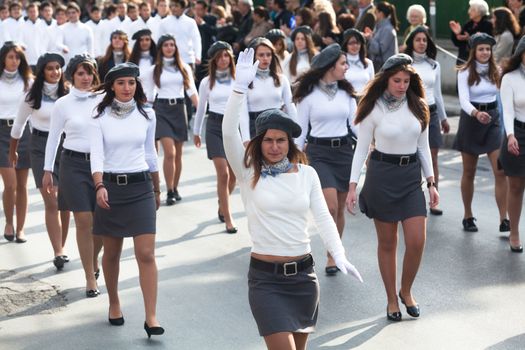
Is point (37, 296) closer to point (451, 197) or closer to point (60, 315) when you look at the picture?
point (60, 315)

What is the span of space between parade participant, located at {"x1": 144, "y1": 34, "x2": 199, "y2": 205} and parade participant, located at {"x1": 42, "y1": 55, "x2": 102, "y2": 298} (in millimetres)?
4017

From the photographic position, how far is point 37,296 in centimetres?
1015

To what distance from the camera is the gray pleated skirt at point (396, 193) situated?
9.23 m

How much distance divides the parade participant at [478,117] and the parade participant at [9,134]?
4358 millimetres

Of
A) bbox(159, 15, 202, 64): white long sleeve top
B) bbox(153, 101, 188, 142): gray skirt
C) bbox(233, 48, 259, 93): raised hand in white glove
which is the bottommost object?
bbox(159, 15, 202, 64): white long sleeve top

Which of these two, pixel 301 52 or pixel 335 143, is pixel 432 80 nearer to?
pixel 301 52

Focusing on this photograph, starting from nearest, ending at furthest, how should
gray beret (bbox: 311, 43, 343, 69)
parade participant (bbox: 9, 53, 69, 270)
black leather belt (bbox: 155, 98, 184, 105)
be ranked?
gray beret (bbox: 311, 43, 343, 69)
parade participant (bbox: 9, 53, 69, 270)
black leather belt (bbox: 155, 98, 184, 105)

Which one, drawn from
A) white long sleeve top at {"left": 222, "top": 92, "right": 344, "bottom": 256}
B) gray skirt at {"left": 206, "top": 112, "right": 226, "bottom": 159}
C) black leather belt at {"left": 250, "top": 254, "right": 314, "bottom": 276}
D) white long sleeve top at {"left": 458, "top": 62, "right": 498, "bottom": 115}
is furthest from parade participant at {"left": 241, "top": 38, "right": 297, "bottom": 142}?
black leather belt at {"left": 250, "top": 254, "right": 314, "bottom": 276}

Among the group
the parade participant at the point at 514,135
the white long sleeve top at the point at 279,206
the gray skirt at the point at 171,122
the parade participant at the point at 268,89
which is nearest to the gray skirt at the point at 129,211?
the white long sleeve top at the point at 279,206

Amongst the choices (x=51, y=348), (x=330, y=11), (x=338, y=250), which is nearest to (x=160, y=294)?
(x=51, y=348)

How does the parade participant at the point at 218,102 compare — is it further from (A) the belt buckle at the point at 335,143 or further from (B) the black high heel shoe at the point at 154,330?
(B) the black high heel shoe at the point at 154,330

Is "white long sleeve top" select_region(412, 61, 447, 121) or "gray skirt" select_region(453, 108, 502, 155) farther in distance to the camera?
"white long sleeve top" select_region(412, 61, 447, 121)

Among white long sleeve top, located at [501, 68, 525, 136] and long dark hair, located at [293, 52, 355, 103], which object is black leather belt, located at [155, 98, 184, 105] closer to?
long dark hair, located at [293, 52, 355, 103]

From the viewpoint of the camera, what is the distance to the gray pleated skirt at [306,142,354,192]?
10.7 meters
